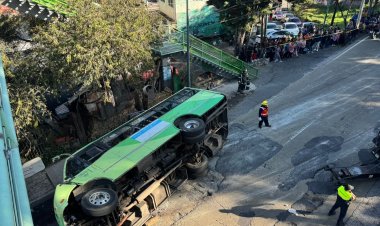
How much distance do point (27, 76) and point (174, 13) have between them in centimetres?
1759

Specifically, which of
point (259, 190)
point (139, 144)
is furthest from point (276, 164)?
point (139, 144)

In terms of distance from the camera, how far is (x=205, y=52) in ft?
59.3

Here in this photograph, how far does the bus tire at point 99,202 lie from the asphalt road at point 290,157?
7.05ft

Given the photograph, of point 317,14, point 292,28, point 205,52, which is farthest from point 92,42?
point 317,14

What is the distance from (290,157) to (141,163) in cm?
597

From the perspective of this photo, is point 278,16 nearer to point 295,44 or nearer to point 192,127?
point 295,44

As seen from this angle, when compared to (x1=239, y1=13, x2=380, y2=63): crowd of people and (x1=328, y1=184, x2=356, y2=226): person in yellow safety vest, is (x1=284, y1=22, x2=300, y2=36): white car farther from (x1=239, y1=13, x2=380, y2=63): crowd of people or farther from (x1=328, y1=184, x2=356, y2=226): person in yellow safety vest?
(x1=328, y1=184, x2=356, y2=226): person in yellow safety vest

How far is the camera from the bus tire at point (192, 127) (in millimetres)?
10359

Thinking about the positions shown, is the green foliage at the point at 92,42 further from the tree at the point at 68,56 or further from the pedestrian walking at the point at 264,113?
the pedestrian walking at the point at 264,113

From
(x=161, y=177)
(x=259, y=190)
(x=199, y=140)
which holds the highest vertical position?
(x=199, y=140)

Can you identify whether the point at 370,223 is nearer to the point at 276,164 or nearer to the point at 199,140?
the point at 276,164

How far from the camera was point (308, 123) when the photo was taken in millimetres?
14391

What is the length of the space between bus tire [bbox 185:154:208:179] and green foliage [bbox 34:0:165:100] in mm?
4620

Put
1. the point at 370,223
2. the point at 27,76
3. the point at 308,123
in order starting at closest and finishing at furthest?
the point at 370,223, the point at 27,76, the point at 308,123
